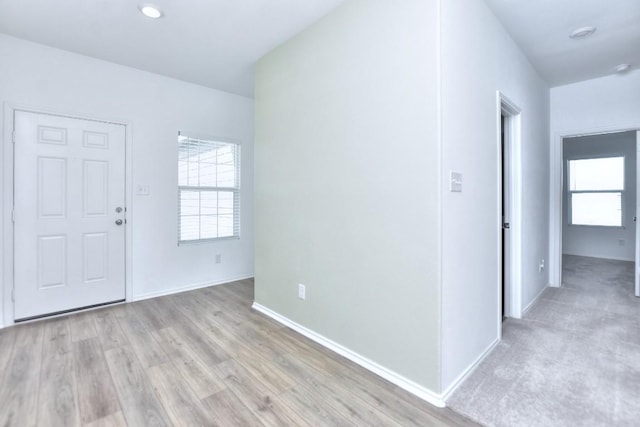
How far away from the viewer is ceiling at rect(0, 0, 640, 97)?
2.32 meters

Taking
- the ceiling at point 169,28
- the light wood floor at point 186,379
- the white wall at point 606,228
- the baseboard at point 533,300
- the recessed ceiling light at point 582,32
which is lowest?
the light wood floor at point 186,379

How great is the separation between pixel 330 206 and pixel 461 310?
1165 mm

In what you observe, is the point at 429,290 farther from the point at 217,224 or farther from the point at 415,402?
the point at 217,224

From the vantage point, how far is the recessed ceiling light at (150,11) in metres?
2.32

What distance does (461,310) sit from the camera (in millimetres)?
1952

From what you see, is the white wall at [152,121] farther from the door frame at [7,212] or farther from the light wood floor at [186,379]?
the light wood floor at [186,379]

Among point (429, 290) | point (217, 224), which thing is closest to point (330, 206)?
point (429, 290)

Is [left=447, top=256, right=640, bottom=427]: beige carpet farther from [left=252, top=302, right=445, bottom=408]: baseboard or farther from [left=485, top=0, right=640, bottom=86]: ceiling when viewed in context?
[left=485, top=0, right=640, bottom=86]: ceiling

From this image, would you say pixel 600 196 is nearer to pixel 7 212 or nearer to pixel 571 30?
pixel 571 30

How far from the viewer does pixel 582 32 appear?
2.64 metres

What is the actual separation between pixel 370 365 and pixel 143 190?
3.11m

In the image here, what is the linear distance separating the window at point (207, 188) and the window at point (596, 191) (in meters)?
6.84

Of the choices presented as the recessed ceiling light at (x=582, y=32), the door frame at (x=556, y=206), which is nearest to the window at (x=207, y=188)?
the recessed ceiling light at (x=582, y=32)

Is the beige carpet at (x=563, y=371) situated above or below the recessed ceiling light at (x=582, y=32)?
below
